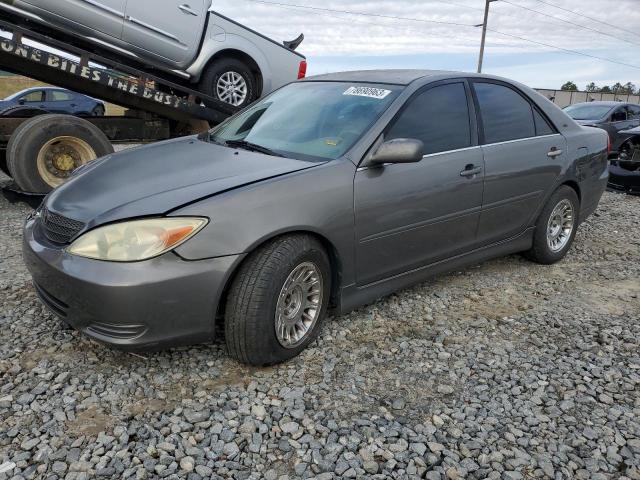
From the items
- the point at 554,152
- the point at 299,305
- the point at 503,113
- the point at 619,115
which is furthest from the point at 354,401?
the point at 619,115

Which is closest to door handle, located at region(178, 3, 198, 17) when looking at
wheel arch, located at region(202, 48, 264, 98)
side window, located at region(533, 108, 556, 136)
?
wheel arch, located at region(202, 48, 264, 98)

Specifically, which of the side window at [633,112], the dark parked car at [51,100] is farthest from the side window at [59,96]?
the side window at [633,112]

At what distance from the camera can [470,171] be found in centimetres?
360

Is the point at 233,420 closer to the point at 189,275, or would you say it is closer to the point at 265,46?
the point at 189,275

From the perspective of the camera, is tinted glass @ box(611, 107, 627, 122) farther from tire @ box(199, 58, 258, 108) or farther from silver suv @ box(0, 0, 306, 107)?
tire @ box(199, 58, 258, 108)

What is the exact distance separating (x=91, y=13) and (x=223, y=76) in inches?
70.9

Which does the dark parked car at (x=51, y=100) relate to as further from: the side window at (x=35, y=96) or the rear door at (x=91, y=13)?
the rear door at (x=91, y=13)

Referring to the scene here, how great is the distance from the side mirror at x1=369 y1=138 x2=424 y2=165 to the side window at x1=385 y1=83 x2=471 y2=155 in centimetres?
19

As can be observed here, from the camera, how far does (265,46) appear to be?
7.52 metres

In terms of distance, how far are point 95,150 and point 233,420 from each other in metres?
4.53

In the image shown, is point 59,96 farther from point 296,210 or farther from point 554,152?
point 296,210

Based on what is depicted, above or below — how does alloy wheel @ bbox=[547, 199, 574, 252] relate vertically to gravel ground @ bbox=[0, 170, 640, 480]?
above

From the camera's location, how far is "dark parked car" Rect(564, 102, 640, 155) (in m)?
11.5

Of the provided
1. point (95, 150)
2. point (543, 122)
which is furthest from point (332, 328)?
point (95, 150)
